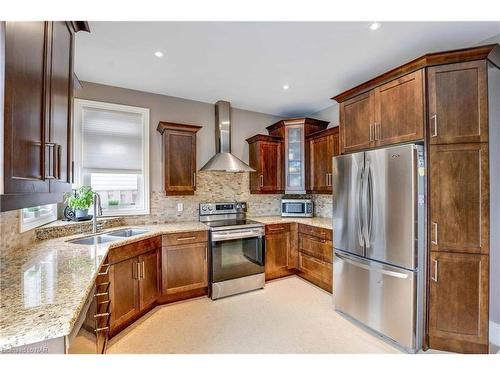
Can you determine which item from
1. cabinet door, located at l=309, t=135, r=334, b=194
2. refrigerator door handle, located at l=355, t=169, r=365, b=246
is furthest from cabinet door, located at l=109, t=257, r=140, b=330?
cabinet door, located at l=309, t=135, r=334, b=194

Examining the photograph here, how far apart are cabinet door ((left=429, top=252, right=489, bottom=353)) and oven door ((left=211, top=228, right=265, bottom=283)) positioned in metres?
1.89

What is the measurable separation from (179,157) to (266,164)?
4.50 feet

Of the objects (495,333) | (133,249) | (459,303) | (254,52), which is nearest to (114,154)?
(133,249)

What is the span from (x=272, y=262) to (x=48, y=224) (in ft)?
8.92

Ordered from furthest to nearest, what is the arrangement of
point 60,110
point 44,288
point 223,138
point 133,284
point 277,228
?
point 223,138, point 277,228, point 133,284, point 60,110, point 44,288

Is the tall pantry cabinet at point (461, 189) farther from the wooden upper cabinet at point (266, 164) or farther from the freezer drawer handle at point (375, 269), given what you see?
the wooden upper cabinet at point (266, 164)

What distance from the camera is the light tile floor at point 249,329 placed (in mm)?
2045

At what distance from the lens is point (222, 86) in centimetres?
311

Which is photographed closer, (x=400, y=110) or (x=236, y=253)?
(x=400, y=110)

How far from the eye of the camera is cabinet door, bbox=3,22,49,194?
0.81 meters

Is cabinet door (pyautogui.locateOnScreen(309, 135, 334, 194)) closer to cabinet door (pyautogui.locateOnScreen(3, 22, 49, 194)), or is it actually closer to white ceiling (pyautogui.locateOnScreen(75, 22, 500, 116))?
white ceiling (pyautogui.locateOnScreen(75, 22, 500, 116))

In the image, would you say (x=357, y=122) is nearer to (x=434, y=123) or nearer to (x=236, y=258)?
(x=434, y=123)

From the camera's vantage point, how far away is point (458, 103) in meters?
1.89
